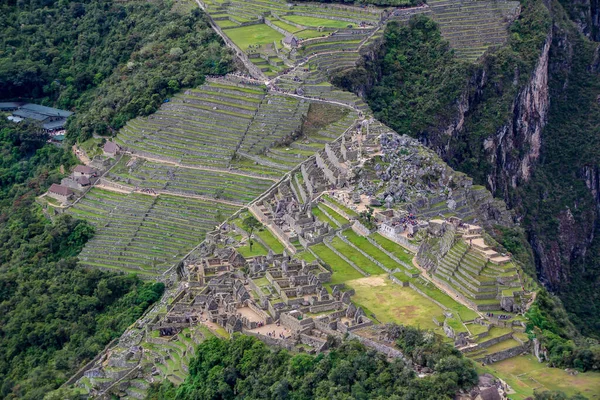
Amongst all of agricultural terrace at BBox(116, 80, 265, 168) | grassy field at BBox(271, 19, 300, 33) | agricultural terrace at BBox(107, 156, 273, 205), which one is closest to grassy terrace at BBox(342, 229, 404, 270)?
agricultural terrace at BBox(107, 156, 273, 205)

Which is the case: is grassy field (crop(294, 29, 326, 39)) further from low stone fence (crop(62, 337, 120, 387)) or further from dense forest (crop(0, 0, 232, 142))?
low stone fence (crop(62, 337, 120, 387))

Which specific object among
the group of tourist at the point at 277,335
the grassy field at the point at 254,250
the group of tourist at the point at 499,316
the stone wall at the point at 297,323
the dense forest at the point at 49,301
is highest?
the group of tourist at the point at 499,316

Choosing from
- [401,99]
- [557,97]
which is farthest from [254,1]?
[557,97]

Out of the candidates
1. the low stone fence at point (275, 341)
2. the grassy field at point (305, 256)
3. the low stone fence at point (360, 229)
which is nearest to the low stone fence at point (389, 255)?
the low stone fence at point (360, 229)

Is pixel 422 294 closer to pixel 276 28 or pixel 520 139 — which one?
pixel 520 139

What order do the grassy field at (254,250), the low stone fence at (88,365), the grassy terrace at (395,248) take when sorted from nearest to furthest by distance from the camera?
the low stone fence at (88,365) → the grassy terrace at (395,248) → the grassy field at (254,250)

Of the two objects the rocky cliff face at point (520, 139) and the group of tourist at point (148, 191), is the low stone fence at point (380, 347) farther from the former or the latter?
the rocky cliff face at point (520, 139)

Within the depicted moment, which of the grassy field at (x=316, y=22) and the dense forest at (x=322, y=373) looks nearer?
the dense forest at (x=322, y=373)
